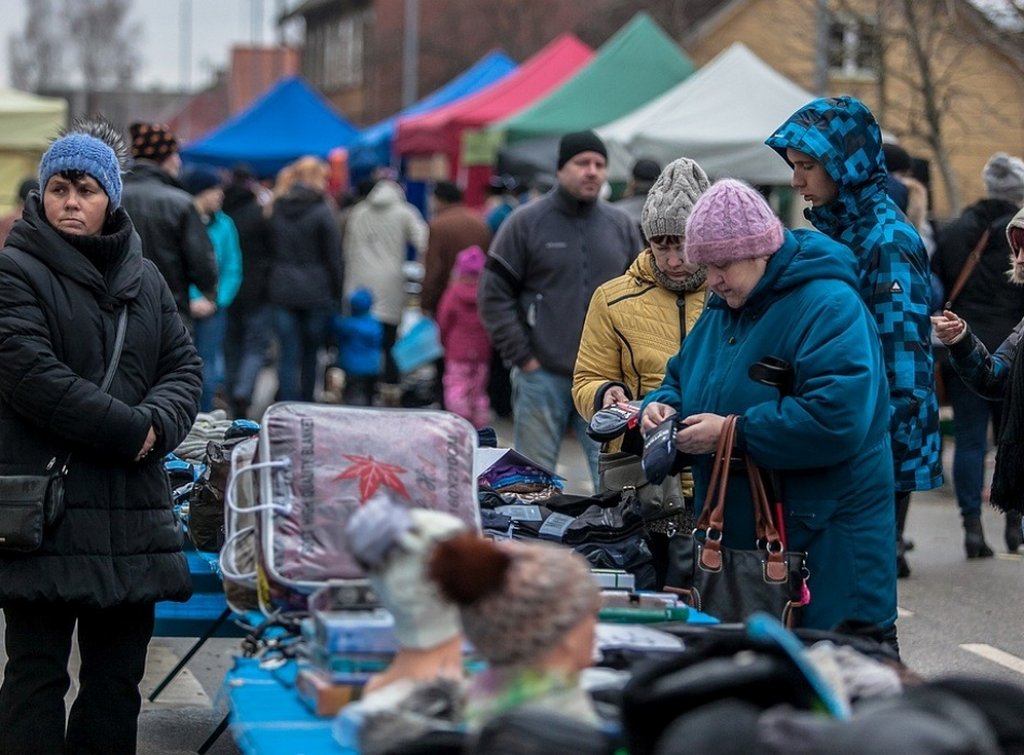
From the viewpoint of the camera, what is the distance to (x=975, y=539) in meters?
10.1

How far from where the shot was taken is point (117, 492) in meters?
4.96

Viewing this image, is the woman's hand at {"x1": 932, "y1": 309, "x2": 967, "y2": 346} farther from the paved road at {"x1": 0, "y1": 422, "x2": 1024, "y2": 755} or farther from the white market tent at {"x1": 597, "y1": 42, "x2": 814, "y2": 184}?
the white market tent at {"x1": 597, "y1": 42, "x2": 814, "y2": 184}

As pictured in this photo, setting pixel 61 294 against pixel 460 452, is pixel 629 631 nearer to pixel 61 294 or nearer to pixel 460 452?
pixel 460 452

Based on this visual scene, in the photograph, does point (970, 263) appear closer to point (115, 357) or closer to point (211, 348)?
point (211, 348)

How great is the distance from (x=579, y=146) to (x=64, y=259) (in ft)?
13.3

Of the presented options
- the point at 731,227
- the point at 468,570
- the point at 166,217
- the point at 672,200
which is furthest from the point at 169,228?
the point at 468,570

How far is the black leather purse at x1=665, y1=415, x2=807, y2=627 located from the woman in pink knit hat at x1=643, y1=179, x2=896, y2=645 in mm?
50

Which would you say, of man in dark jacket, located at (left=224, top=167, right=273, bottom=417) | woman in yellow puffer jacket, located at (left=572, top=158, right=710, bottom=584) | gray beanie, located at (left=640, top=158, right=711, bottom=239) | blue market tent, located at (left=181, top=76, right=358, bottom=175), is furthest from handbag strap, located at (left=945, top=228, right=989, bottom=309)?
blue market tent, located at (left=181, top=76, right=358, bottom=175)

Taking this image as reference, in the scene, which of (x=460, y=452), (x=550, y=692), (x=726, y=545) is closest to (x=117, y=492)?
(x=460, y=452)

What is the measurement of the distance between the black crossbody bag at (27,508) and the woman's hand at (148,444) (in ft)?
0.76

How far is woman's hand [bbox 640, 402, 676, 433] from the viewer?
16.3 ft

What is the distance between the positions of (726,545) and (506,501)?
99cm

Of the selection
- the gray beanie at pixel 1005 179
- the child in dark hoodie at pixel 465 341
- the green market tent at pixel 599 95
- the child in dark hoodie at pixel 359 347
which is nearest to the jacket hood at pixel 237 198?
the child in dark hoodie at pixel 359 347

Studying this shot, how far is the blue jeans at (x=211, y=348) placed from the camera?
Result: 13.1 meters
